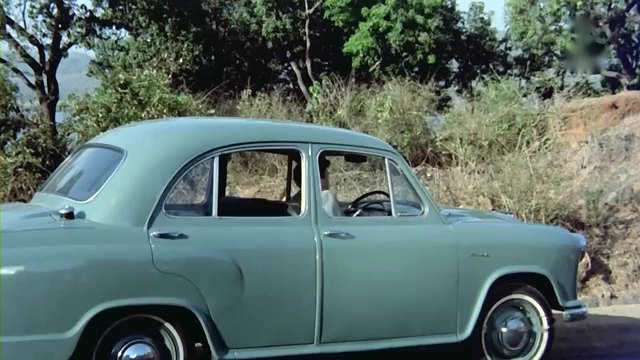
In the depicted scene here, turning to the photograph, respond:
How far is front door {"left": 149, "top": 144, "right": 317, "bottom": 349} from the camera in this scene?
4.92 m

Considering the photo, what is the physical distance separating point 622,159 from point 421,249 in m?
8.86

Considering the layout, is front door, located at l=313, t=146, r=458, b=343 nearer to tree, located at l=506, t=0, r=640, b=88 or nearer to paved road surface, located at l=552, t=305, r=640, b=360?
paved road surface, located at l=552, t=305, r=640, b=360

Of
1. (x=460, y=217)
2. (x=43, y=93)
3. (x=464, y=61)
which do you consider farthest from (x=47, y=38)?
(x=460, y=217)

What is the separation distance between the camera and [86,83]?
49.3 feet

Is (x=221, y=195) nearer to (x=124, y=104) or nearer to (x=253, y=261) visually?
(x=253, y=261)

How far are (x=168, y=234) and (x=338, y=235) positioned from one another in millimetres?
1142

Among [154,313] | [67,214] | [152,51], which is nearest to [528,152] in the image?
[154,313]

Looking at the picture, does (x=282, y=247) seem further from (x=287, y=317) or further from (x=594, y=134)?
(x=594, y=134)

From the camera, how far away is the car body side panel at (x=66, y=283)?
4.40m

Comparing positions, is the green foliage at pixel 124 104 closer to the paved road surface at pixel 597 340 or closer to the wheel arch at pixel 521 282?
the paved road surface at pixel 597 340

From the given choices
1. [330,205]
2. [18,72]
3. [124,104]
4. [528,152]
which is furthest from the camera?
[18,72]

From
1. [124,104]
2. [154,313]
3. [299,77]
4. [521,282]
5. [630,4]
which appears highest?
[630,4]

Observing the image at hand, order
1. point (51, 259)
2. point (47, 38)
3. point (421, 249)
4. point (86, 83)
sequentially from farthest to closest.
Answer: point (47, 38) → point (86, 83) → point (421, 249) → point (51, 259)

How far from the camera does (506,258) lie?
19.5 ft
